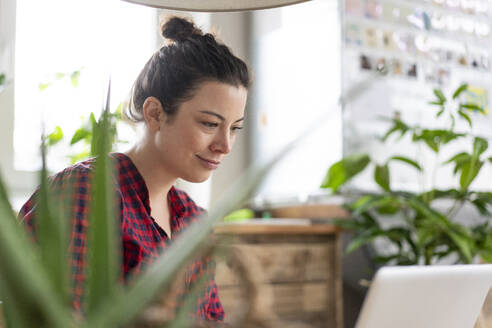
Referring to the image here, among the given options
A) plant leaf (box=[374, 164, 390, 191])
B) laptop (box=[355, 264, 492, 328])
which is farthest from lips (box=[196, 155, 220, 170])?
plant leaf (box=[374, 164, 390, 191])

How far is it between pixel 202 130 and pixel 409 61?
7.10 feet

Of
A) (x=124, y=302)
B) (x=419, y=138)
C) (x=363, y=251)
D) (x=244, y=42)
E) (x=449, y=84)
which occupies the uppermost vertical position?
(x=244, y=42)

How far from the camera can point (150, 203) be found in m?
1.23

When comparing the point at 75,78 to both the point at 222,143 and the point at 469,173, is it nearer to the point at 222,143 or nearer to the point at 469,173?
the point at 222,143

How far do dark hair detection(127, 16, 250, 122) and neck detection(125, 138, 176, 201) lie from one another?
68mm

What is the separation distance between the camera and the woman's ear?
121 centimetres

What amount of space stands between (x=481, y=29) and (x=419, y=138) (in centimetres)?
137

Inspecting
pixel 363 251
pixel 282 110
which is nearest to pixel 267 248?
pixel 363 251

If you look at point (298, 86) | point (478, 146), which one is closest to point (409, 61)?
point (298, 86)

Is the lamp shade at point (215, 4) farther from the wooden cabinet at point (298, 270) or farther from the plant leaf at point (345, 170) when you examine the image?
the plant leaf at point (345, 170)

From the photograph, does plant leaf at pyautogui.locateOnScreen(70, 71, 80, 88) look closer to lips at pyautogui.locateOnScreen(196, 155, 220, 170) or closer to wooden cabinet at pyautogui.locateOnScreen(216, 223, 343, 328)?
wooden cabinet at pyautogui.locateOnScreen(216, 223, 343, 328)

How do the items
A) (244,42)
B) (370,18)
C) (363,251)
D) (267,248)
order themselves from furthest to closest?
1. (244,42)
2. (370,18)
3. (363,251)
4. (267,248)

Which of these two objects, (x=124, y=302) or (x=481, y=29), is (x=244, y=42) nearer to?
(x=481, y=29)

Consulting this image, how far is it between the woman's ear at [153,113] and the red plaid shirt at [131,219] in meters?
0.09
